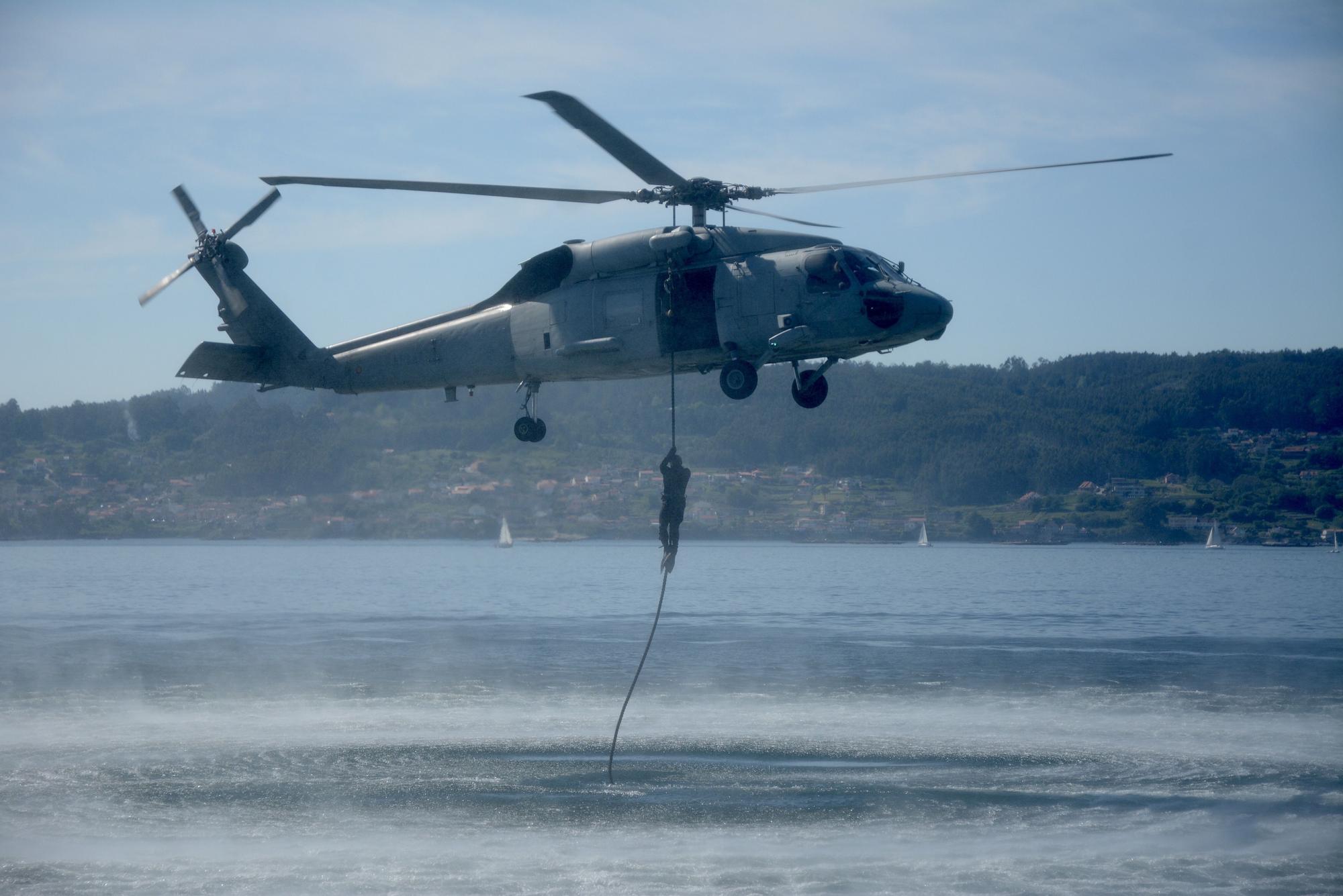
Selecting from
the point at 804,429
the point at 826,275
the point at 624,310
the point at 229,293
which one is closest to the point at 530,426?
the point at 624,310

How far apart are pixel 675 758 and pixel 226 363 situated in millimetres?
13433

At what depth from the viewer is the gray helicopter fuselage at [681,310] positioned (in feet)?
63.5

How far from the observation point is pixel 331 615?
238 ft

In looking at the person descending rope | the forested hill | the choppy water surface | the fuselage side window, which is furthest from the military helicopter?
the forested hill

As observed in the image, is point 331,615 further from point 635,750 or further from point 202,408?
point 202,408

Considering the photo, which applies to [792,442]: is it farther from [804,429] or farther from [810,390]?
[810,390]

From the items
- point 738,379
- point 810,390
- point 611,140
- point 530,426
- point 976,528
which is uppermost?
point 611,140

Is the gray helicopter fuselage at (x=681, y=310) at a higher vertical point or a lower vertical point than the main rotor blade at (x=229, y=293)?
lower

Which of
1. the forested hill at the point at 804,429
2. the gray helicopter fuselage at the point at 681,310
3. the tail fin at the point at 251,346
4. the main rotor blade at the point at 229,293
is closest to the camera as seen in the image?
the gray helicopter fuselage at the point at 681,310

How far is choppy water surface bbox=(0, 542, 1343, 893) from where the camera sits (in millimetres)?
21750

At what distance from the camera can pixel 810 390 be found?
20000 millimetres

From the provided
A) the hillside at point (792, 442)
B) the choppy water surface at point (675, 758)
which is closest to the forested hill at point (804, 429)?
the hillside at point (792, 442)

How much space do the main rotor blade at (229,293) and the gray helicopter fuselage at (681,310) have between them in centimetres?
532

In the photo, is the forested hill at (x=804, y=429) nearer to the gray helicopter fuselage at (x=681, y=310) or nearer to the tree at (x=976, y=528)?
the tree at (x=976, y=528)
